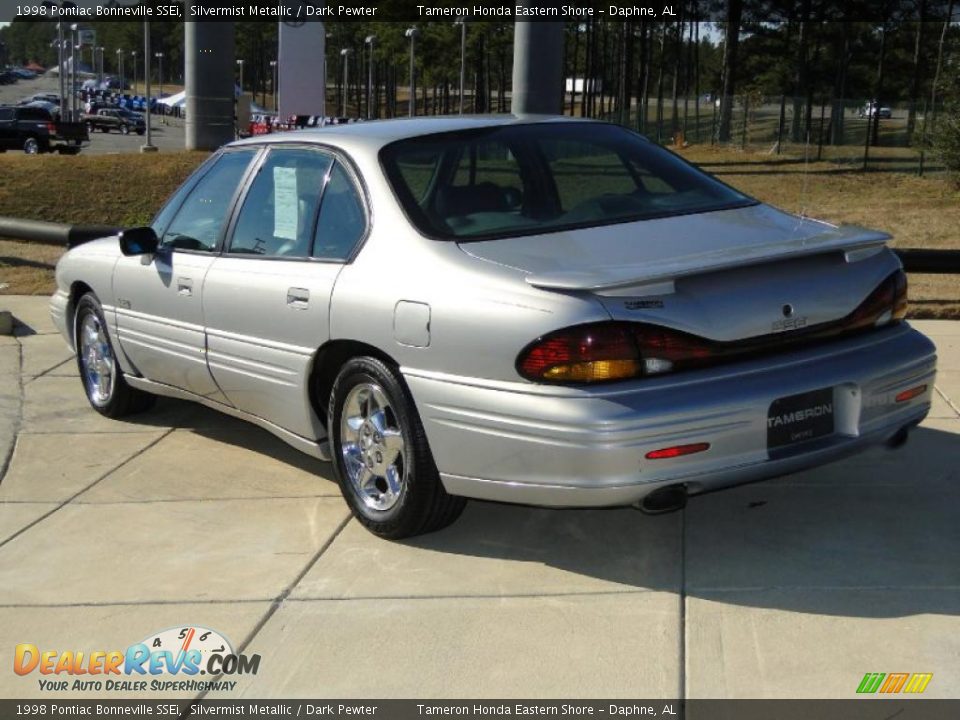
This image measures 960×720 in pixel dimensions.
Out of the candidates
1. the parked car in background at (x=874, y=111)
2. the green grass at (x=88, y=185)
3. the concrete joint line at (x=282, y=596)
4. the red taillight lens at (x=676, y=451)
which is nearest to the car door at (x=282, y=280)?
the concrete joint line at (x=282, y=596)

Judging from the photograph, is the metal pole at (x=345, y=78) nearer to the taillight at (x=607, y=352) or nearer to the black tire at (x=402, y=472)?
the black tire at (x=402, y=472)

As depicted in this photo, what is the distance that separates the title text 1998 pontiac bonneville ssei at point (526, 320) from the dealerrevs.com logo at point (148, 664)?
3.21 feet

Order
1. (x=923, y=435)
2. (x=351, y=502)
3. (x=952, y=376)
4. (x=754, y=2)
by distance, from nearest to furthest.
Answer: (x=351, y=502), (x=923, y=435), (x=952, y=376), (x=754, y=2)

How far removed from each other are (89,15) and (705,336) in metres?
69.5

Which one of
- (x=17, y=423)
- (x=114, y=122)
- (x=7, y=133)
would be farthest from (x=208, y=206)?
(x=114, y=122)

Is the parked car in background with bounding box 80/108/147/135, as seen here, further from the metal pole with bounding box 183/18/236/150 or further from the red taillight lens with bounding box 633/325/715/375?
the red taillight lens with bounding box 633/325/715/375

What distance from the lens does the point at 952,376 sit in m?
7.60

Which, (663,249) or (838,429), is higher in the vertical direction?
(663,249)

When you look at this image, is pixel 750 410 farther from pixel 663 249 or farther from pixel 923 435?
pixel 923 435

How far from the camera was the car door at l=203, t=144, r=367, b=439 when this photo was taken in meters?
5.34

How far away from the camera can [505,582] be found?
473cm

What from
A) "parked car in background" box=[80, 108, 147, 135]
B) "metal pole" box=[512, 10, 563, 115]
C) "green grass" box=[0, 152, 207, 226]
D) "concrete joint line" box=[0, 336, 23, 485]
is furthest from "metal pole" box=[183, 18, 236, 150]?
"parked car in background" box=[80, 108, 147, 135]

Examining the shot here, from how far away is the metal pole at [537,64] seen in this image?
12.8 meters
